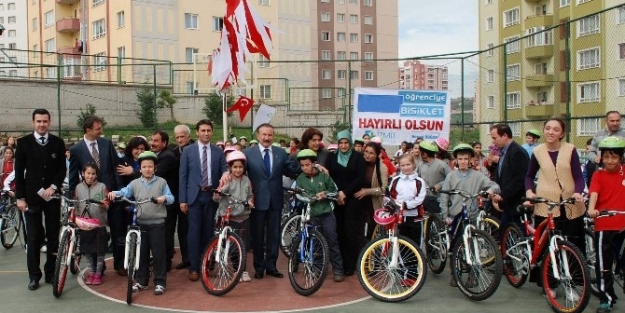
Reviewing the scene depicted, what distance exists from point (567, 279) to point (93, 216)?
5.46 m

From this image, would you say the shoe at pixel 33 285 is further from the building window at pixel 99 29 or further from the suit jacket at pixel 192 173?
the building window at pixel 99 29

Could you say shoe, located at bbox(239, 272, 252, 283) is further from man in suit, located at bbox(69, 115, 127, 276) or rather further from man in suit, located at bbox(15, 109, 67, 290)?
man in suit, located at bbox(15, 109, 67, 290)

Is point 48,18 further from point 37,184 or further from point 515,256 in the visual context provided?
point 515,256

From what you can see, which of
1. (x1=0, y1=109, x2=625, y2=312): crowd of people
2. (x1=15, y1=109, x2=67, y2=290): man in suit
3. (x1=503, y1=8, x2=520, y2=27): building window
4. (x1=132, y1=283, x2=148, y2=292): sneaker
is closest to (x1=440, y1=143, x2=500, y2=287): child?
(x1=0, y1=109, x2=625, y2=312): crowd of people

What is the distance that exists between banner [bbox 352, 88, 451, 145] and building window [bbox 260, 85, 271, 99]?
12.1 metres

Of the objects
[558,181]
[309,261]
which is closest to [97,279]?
[309,261]

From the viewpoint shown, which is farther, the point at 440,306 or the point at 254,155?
the point at 254,155

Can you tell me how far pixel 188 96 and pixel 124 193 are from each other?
63.9ft

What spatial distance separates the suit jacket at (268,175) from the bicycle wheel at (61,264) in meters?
2.23

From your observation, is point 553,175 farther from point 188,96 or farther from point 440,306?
point 188,96

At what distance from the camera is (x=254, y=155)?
8.32 meters

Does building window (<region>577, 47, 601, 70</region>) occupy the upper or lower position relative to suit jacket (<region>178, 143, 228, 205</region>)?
upper

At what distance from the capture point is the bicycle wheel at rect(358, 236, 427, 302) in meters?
7.07

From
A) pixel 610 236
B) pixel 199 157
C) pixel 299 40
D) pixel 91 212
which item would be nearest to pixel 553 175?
pixel 610 236
